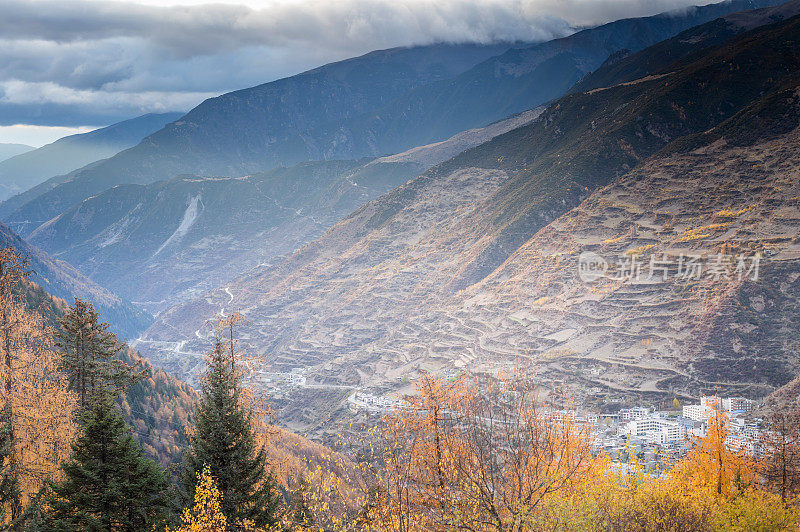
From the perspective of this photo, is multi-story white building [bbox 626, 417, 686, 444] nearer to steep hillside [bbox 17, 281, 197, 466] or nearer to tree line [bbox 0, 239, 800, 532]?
tree line [bbox 0, 239, 800, 532]

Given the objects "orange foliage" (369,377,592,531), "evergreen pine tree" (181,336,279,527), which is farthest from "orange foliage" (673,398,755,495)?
"evergreen pine tree" (181,336,279,527)

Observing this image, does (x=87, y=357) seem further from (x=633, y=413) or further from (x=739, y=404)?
(x=739, y=404)

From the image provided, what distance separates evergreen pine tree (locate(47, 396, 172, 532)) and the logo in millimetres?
129977

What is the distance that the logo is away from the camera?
14862 centimetres

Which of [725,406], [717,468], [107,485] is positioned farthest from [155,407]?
[717,468]

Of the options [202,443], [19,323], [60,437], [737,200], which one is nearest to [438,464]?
[202,443]

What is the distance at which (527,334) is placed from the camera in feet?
483

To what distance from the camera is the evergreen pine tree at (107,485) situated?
1204 inches

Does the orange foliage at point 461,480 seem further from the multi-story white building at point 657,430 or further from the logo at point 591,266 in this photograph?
the logo at point 591,266

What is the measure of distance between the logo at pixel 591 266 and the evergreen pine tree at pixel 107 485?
426ft

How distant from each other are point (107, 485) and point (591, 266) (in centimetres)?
13535

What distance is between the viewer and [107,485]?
31062mm

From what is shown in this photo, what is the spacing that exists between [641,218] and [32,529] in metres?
146

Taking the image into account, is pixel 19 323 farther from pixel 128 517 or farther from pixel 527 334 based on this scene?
pixel 527 334
